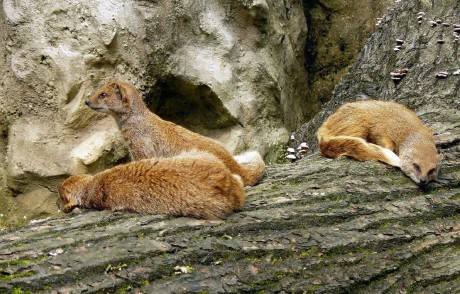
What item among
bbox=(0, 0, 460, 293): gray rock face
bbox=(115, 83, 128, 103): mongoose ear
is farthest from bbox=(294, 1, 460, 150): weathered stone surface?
bbox=(115, 83, 128, 103): mongoose ear

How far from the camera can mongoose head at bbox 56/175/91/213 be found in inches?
231

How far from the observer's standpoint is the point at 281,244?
16.3 feet

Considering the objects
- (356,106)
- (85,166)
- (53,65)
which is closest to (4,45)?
(53,65)

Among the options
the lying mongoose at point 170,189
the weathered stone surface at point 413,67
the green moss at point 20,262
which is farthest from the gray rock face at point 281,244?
the weathered stone surface at point 413,67

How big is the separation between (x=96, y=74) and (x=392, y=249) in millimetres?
5787

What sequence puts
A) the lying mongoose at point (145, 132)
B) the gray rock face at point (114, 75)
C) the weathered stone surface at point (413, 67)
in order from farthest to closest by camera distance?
the gray rock face at point (114, 75) → the weathered stone surface at point (413, 67) → the lying mongoose at point (145, 132)

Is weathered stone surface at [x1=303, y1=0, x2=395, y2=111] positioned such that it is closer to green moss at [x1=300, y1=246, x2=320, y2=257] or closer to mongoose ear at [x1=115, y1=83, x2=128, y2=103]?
mongoose ear at [x1=115, y1=83, x2=128, y2=103]

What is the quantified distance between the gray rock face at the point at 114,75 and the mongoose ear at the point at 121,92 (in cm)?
184

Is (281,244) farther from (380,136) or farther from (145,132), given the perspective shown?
(145,132)

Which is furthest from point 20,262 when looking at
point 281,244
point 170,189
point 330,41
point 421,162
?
point 330,41

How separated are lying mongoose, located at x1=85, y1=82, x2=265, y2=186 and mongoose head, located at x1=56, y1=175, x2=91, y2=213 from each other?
1.44m

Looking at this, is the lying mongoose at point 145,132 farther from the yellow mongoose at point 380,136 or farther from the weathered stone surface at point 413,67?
the weathered stone surface at point 413,67

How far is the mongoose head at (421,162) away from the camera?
6.00 m

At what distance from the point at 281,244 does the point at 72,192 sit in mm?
1943
